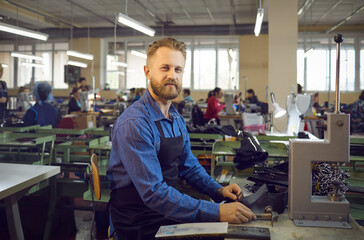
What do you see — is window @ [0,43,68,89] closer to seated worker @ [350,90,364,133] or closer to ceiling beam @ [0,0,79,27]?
ceiling beam @ [0,0,79,27]

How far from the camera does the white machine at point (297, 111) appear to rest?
389cm

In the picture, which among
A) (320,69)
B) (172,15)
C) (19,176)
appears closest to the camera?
(19,176)

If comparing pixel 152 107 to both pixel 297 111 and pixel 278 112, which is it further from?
pixel 297 111

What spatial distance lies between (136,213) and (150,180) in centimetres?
21

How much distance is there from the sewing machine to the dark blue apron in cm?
54

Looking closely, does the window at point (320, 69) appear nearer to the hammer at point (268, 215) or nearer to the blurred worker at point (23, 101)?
the blurred worker at point (23, 101)

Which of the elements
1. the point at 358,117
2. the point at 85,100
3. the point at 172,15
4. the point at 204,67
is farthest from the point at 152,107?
the point at 204,67

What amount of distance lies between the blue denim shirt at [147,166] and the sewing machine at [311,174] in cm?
30

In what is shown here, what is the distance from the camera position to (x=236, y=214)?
1258mm

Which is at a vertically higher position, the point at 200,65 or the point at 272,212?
the point at 200,65

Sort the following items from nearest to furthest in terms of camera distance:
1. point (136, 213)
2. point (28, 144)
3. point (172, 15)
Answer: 1. point (136, 213)
2. point (28, 144)
3. point (172, 15)

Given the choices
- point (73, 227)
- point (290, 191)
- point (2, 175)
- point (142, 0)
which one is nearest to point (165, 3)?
point (142, 0)

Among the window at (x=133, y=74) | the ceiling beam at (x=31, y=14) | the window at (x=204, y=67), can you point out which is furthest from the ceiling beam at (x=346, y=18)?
the ceiling beam at (x=31, y=14)

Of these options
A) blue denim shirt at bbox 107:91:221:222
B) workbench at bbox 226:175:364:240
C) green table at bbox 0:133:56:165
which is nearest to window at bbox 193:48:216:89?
green table at bbox 0:133:56:165
